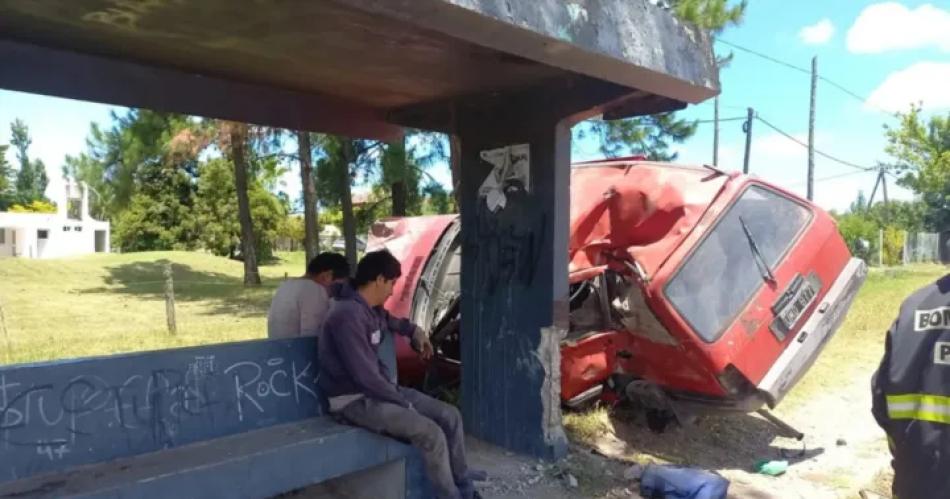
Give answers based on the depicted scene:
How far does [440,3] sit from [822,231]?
429 cm

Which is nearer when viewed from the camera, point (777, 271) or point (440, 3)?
point (440, 3)

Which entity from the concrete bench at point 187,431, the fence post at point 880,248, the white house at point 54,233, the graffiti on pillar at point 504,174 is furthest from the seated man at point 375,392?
the white house at point 54,233

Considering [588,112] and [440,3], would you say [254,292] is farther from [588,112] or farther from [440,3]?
[440,3]

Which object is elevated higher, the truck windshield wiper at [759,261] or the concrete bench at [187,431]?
the truck windshield wiper at [759,261]

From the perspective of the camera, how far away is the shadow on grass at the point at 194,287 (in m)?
16.8

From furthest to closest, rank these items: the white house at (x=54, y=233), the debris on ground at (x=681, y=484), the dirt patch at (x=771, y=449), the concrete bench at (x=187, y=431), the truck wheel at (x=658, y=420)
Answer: the white house at (x=54, y=233) < the truck wheel at (x=658, y=420) < the dirt patch at (x=771, y=449) < the debris on ground at (x=681, y=484) < the concrete bench at (x=187, y=431)

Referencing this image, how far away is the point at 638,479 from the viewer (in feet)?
15.4

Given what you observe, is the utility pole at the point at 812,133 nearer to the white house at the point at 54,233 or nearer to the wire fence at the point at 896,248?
the wire fence at the point at 896,248

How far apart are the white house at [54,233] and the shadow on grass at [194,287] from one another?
56.6 feet

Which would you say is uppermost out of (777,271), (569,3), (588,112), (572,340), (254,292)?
(569,3)

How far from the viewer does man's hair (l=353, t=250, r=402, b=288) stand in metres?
3.97

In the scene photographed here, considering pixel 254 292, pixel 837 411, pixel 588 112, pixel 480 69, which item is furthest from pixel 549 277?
pixel 254 292

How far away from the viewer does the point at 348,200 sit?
15.0 metres

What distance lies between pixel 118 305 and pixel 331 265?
→ 49.3 feet
